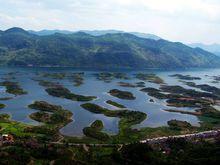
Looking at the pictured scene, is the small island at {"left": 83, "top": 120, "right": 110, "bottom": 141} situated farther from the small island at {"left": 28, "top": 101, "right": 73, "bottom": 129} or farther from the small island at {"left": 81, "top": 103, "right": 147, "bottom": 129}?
the small island at {"left": 28, "top": 101, "right": 73, "bottom": 129}

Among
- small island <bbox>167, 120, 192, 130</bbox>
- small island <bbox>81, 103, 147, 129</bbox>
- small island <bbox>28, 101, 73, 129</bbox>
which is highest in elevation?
small island <bbox>28, 101, 73, 129</bbox>

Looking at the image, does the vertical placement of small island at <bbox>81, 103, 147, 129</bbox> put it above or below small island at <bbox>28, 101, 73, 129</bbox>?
below

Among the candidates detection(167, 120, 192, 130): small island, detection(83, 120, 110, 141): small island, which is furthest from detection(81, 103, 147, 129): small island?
detection(167, 120, 192, 130): small island

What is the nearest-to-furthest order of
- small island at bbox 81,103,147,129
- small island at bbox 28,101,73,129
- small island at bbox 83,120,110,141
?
small island at bbox 83,120,110,141
small island at bbox 28,101,73,129
small island at bbox 81,103,147,129

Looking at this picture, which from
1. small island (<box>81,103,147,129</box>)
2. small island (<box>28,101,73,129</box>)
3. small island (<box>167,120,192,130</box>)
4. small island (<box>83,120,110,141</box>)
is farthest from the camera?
small island (<box>81,103,147,129</box>)

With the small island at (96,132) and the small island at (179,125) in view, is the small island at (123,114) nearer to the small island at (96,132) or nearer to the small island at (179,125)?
the small island at (96,132)

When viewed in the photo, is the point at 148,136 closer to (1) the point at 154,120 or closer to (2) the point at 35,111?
(1) the point at 154,120

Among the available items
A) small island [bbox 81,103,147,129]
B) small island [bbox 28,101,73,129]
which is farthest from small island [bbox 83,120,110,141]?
small island [bbox 28,101,73,129]

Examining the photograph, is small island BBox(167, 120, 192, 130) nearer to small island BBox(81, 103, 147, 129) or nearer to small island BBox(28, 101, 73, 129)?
small island BBox(81, 103, 147, 129)

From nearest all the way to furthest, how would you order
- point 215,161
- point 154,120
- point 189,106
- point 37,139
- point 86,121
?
point 215,161 → point 37,139 → point 86,121 → point 154,120 → point 189,106

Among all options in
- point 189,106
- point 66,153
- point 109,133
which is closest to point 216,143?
point 109,133

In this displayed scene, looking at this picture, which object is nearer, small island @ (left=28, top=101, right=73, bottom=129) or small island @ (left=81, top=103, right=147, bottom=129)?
small island @ (left=28, top=101, right=73, bottom=129)
